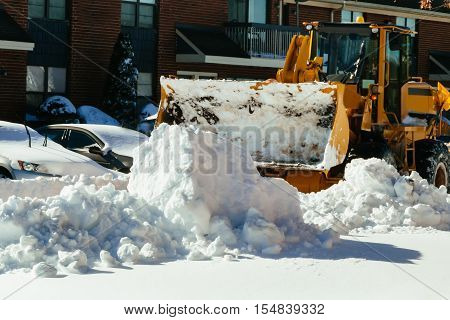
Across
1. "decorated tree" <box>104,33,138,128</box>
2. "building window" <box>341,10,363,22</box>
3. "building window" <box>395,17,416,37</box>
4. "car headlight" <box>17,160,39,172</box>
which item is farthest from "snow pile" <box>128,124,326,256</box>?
"building window" <box>395,17,416,37</box>

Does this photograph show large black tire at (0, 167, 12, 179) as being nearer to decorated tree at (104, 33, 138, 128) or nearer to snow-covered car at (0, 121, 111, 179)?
snow-covered car at (0, 121, 111, 179)

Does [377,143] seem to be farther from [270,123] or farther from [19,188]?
[19,188]

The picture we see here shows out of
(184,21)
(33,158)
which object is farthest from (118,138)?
(184,21)

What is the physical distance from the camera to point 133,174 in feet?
32.2

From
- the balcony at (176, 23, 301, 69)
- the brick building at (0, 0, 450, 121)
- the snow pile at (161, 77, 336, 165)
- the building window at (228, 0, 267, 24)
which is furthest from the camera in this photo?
the building window at (228, 0, 267, 24)

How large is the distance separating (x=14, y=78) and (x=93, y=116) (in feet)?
8.67

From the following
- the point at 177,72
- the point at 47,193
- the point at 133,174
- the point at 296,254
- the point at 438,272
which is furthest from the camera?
the point at 177,72

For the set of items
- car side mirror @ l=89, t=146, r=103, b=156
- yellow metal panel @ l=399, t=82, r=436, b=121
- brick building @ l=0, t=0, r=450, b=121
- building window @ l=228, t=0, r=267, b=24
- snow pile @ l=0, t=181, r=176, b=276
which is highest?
building window @ l=228, t=0, r=267, b=24

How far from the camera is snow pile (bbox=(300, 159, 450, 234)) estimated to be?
10.6 metres

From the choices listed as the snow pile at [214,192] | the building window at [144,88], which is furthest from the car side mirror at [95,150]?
the building window at [144,88]

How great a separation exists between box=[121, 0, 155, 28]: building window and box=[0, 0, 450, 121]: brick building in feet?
0.10

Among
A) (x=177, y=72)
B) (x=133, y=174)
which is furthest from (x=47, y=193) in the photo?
(x=177, y=72)

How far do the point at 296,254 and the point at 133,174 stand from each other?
2.21 metres

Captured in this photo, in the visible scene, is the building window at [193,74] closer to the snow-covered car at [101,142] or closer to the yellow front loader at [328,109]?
the snow-covered car at [101,142]
